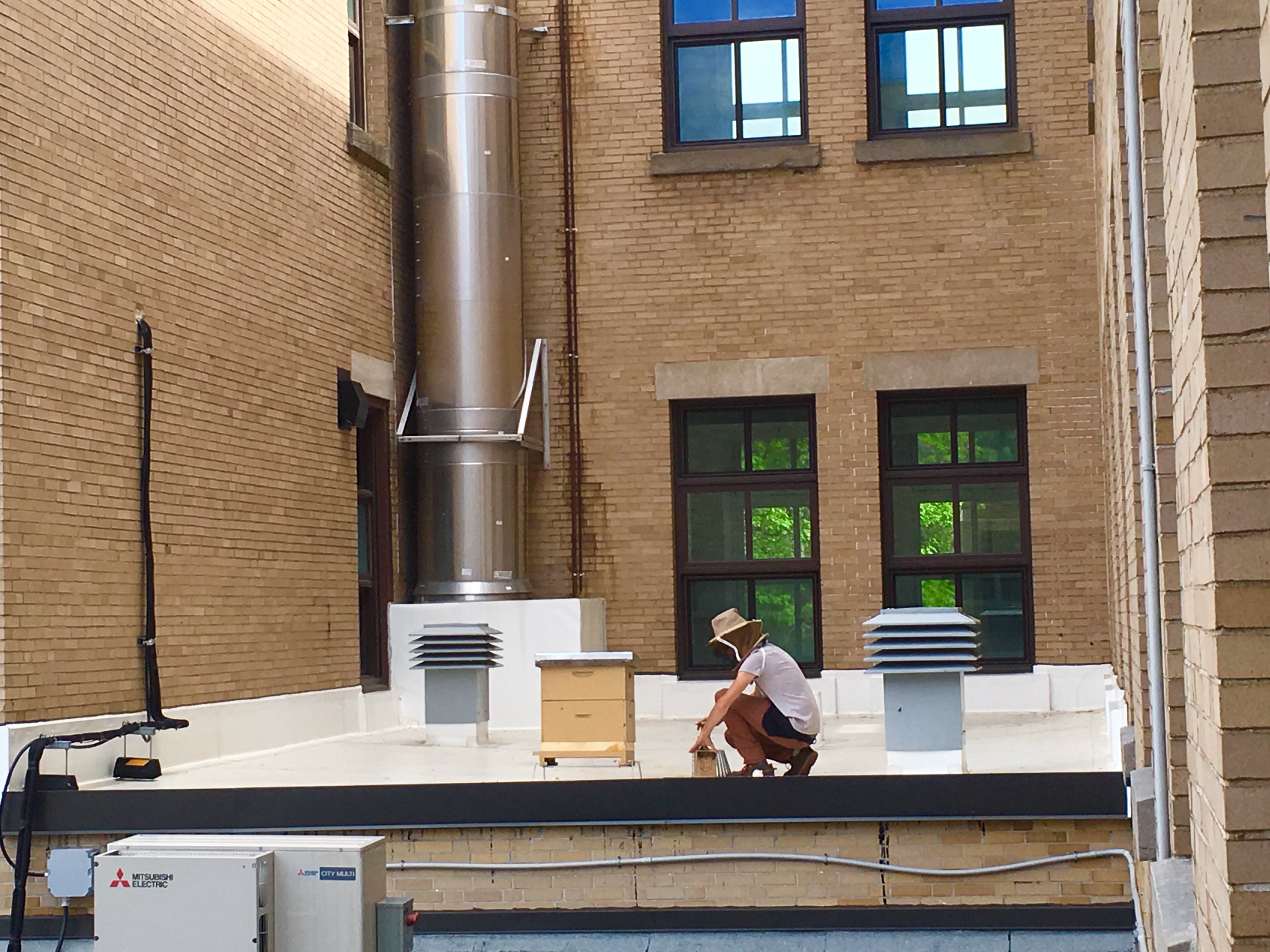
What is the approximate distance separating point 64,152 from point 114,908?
6058 millimetres

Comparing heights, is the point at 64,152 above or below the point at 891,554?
above

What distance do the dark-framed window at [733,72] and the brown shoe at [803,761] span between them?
8.47 meters

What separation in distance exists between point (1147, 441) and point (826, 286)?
36.3 ft

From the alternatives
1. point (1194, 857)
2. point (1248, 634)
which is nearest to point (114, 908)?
point (1194, 857)

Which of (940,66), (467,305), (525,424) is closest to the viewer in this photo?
(467,305)

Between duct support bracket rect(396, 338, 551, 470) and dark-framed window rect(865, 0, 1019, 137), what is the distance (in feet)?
13.6

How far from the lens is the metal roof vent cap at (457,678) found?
12.7m

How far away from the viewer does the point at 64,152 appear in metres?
10.9

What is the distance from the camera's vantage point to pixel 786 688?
1030 centimetres

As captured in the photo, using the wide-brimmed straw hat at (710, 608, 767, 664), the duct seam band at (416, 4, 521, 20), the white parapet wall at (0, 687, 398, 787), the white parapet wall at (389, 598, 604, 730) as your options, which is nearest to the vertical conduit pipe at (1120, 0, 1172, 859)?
the wide-brimmed straw hat at (710, 608, 767, 664)

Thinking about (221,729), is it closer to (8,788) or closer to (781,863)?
(8,788)

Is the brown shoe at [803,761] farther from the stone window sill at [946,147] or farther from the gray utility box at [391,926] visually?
the stone window sill at [946,147]

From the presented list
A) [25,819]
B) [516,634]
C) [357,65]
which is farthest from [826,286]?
[25,819]

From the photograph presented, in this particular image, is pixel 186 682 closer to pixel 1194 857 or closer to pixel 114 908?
pixel 114 908
